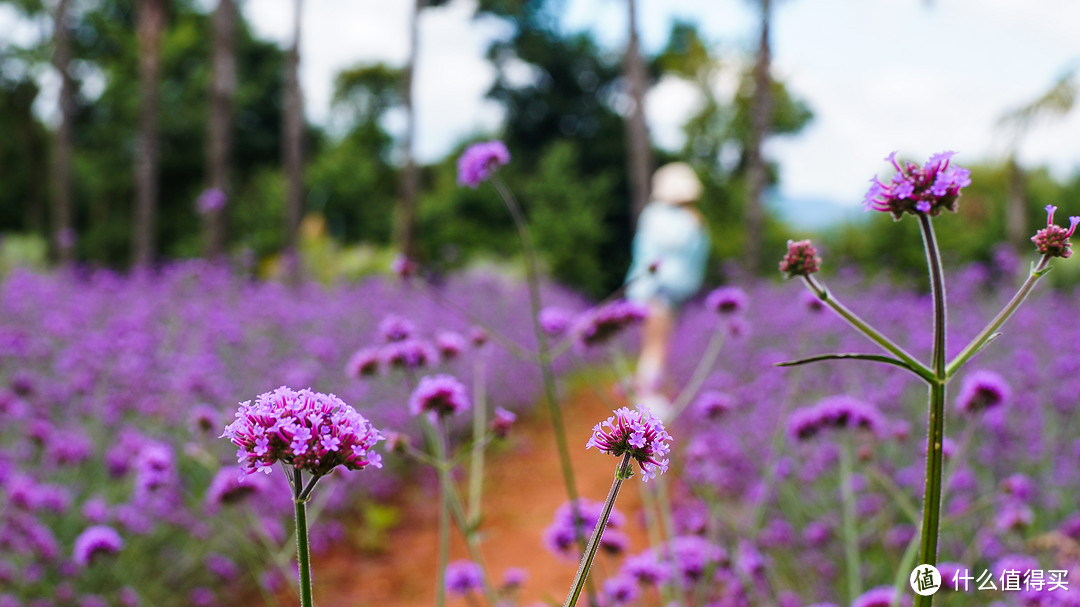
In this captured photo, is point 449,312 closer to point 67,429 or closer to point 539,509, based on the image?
point 539,509

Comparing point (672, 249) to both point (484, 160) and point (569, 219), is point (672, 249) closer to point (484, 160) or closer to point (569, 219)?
point (484, 160)

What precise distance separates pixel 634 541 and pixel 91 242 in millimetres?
26382

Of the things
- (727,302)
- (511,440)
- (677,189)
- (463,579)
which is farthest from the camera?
(677,189)

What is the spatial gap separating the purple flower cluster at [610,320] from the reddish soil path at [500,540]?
110 centimetres

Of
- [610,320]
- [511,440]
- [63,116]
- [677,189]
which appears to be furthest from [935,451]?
[63,116]

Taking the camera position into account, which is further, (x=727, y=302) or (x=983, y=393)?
(x=727, y=302)

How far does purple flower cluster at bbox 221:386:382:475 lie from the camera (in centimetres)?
83

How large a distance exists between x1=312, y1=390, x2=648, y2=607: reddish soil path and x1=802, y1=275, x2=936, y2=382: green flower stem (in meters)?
2.54

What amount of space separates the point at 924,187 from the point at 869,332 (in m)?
0.19

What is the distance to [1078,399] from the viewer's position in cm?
414

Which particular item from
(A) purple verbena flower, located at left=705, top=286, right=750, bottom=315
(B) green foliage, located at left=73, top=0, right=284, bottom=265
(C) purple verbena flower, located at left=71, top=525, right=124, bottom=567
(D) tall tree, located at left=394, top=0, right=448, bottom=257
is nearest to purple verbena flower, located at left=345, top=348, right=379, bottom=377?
(C) purple verbena flower, located at left=71, top=525, right=124, bottom=567

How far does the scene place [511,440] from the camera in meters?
2.96

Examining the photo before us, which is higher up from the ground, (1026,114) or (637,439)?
(1026,114)

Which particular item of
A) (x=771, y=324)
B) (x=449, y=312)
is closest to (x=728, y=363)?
(x=771, y=324)
